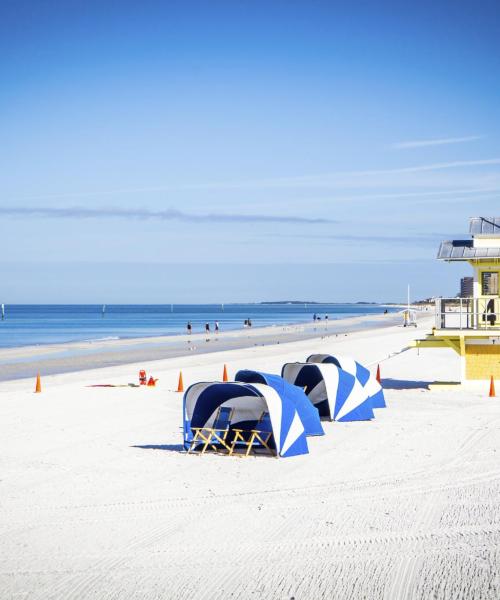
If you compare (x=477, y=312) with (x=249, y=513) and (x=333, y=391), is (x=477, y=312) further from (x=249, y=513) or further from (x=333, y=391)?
(x=249, y=513)

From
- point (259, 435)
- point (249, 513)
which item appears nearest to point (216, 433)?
point (259, 435)

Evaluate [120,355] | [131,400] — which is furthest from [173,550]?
[120,355]

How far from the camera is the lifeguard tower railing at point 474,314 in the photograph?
94.6 feet

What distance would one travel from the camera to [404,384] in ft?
106

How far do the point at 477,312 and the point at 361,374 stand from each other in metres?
6.53

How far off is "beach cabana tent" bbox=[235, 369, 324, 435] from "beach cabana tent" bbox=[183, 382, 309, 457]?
42cm

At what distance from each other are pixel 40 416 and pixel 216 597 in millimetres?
14799

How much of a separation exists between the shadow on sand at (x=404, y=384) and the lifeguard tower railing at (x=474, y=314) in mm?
2553

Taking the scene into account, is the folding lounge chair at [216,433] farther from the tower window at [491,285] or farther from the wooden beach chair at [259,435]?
the tower window at [491,285]

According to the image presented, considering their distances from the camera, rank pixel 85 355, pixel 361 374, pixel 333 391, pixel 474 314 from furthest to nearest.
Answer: pixel 85 355, pixel 474 314, pixel 361 374, pixel 333 391

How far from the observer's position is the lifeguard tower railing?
28.8m

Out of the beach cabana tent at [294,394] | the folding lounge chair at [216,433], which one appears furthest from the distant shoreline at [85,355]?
the folding lounge chair at [216,433]

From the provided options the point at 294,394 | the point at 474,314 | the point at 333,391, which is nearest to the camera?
the point at 294,394

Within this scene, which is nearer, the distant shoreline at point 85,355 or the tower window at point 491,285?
the tower window at point 491,285
